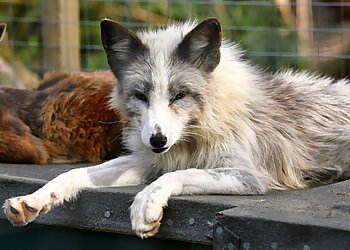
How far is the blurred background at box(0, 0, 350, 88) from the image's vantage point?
7.43 m

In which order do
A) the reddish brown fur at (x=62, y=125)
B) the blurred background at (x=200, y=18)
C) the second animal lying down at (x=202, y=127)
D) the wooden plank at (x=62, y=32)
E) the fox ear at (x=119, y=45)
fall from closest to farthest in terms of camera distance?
the second animal lying down at (x=202, y=127) < the fox ear at (x=119, y=45) < the reddish brown fur at (x=62, y=125) < the blurred background at (x=200, y=18) < the wooden plank at (x=62, y=32)

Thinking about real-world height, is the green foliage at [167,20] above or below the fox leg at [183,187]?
above

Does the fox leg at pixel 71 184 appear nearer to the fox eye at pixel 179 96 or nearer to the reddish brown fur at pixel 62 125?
the fox eye at pixel 179 96

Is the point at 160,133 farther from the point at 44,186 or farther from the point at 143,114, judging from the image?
the point at 44,186

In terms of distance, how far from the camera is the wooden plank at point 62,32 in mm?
7793

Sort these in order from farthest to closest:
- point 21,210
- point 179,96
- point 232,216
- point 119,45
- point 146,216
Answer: point 119,45
point 179,96
point 21,210
point 146,216
point 232,216

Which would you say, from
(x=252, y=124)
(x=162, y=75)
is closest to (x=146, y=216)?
(x=162, y=75)

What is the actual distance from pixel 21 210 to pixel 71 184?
0.36m

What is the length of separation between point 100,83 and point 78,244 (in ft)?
4.74

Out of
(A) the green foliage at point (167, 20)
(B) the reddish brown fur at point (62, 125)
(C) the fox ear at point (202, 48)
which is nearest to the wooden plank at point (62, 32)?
(A) the green foliage at point (167, 20)

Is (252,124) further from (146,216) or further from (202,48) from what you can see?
(146,216)

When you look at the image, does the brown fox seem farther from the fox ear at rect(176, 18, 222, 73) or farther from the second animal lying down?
the fox ear at rect(176, 18, 222, 73)

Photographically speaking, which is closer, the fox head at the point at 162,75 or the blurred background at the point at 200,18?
the fox head at the point at 162,75

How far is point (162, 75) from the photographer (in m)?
4.24
